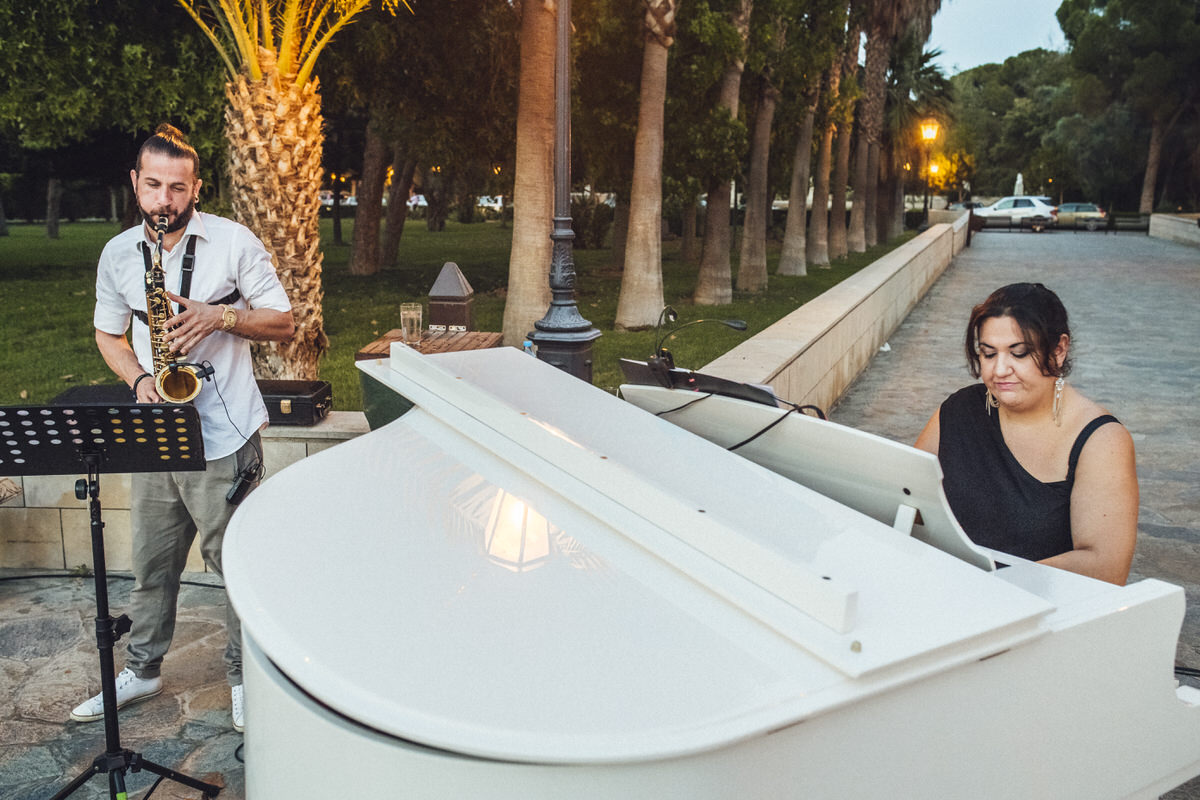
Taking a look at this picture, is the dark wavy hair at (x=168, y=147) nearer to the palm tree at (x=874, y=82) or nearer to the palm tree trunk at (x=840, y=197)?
the palm tree trunk at (x=840, y=197)

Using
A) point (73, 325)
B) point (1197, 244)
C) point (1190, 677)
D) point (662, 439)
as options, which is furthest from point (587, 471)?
point (1197, 244)

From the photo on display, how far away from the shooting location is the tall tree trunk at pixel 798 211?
23469 millimetres

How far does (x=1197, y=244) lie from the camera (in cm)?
3516

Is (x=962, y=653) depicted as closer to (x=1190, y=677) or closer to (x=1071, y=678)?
(x=1071, y=678)

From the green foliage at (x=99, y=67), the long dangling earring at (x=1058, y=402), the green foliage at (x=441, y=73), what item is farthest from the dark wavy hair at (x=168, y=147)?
the green foliage at (x=441, y=73)

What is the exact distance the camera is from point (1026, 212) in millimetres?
50188

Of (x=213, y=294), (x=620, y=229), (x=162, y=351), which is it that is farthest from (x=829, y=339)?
(x=620, y=229)

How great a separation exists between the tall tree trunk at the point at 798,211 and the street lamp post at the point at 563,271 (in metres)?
15.9

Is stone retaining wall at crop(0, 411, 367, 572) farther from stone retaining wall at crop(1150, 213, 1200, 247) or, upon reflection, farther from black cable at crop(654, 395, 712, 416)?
stone retaining wall at crop(1150, 213, 1200, 247)

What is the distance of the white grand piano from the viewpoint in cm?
183

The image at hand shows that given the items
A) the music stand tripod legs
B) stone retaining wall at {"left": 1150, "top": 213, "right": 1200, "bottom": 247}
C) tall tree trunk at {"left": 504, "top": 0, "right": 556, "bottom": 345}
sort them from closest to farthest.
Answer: the music stand tripod legs < tall tree trunk at {"left": 504, "top": 0, "right": 556, "bottom": 345} < stone retaining wall at {"left": 1150, "top": 213, "right": 1200, "bottom": 247}

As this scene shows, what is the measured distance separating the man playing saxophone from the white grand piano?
1.09 m

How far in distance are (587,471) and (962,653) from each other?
3.36 feet

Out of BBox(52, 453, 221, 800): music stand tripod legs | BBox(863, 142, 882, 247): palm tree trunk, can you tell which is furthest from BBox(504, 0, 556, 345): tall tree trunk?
BBox(863, 142, 882, 247): palm tree trunk
